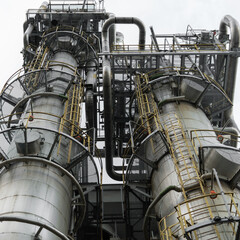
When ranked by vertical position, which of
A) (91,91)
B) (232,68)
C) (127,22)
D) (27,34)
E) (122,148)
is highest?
(27,34)

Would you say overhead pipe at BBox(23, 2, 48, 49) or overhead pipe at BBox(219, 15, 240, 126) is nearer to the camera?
overhead pipe at BBox(219, 15, 240, 126)

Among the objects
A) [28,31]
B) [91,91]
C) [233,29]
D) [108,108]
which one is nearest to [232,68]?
[233,29]

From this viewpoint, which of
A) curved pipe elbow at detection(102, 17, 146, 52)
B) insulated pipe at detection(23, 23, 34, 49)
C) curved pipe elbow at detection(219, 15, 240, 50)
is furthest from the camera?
insulated pipe at detection(23, 23, 34, 49)

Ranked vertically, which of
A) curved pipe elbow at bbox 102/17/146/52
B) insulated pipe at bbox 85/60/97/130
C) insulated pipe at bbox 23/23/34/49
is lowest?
insulated pipe at bbox 85/60/97/130

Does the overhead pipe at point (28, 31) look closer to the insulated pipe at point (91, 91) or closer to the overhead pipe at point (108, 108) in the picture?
the insulated pipe at point (91, 91)

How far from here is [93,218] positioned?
14.1m

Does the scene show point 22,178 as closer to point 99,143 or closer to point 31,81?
point 31,81

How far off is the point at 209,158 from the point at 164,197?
1.77 meters

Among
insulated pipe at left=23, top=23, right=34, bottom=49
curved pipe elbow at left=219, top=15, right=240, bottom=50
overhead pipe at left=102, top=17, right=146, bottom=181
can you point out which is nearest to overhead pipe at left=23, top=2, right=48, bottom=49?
insulated pipe at left=23, top=23, right=34, bottom=49

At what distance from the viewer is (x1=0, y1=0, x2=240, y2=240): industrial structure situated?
31.6 ft

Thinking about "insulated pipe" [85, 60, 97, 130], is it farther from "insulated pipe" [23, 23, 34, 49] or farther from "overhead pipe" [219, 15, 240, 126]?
"overhead pipe" [219, 15, 240, 126]

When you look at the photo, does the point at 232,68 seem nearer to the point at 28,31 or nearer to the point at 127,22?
the point at 127,22

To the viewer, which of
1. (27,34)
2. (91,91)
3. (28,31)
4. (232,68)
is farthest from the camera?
(28,31)

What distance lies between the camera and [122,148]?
64.7 feet
